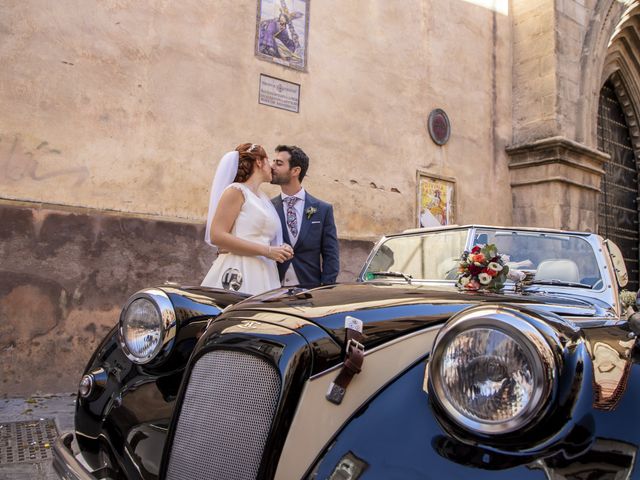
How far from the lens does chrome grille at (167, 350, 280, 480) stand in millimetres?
1218

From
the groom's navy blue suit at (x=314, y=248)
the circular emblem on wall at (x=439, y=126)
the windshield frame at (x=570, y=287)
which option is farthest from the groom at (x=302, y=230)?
the circular emblem on wall at (x=439, y=126)

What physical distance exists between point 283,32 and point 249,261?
386 centimetres

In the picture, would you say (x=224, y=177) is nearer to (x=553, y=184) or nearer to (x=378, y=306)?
(x=378, y=306)

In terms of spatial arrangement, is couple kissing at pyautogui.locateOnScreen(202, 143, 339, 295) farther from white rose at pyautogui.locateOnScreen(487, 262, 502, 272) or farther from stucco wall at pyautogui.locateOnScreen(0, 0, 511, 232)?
stucco wall at pyautogui.locateOnScreen(0, 0, 511, 232)

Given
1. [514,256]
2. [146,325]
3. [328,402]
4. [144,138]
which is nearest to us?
[328,402]

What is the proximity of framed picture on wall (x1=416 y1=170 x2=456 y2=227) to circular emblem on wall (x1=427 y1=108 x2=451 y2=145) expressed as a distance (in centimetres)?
54

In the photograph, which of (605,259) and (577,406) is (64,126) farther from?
(577,406)

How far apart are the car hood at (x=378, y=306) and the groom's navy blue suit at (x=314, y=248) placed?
1.46 meters

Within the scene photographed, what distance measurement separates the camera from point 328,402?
1.23m

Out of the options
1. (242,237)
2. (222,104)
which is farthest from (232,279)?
(222,104)

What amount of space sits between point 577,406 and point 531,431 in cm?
11

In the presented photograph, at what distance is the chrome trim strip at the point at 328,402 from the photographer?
3.89 feet

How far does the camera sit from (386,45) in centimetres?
679

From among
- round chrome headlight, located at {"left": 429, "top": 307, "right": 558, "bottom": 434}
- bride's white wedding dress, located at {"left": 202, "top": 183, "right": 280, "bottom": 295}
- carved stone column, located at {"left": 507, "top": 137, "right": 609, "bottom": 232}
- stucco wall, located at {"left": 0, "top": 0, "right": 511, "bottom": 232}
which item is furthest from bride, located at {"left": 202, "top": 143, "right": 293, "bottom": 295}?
carved stone column, located at {"left": 507, "top": 137, "right": 609, "bottom": 232}
